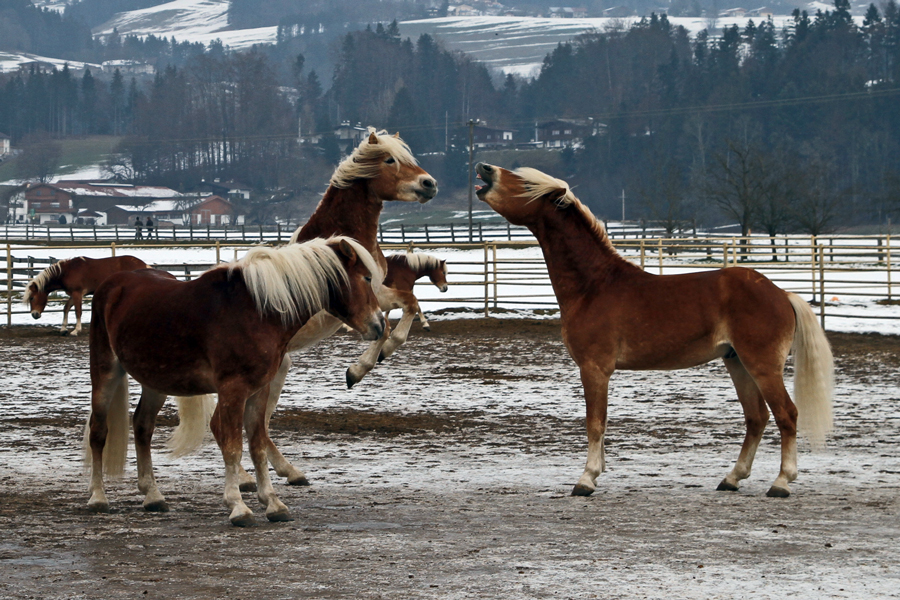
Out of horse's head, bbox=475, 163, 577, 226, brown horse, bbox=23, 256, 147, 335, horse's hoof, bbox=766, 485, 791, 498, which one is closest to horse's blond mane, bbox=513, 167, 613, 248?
horse's head, bbox=475, 163, 577, 226

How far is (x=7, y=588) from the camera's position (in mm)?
4270

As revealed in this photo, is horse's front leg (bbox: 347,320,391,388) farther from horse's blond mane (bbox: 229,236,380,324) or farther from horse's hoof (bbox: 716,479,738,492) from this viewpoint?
horse's hoof (bbox: 716,479,738,492)

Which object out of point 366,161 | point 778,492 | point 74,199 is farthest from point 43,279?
point 74,199

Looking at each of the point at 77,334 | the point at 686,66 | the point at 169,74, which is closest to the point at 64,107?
Answer: the point at 169,74

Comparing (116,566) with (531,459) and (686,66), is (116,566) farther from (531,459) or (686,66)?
(686,66)

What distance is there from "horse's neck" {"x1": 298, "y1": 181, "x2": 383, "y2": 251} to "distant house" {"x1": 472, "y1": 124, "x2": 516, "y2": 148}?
115 meters

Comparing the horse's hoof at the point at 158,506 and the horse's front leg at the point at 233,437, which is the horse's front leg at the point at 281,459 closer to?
the horse's hoof at the point at 158,506

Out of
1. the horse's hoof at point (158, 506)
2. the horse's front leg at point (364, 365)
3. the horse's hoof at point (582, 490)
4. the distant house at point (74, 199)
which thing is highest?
the distant house at point (74, 199)

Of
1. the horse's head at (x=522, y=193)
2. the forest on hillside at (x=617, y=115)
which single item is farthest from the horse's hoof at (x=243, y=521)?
the forest on hillside at (x=617, y=115)

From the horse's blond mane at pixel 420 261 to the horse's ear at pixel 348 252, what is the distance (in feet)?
40.2

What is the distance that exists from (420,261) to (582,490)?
12213 mm

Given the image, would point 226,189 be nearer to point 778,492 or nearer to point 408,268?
point 408,268

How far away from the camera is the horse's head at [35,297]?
58.0 ft

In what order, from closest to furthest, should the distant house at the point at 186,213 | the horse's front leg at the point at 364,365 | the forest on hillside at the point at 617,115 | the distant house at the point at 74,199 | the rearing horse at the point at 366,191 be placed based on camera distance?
1. the rearing horse at the point at 366,191
2. the horse's front leg at the point at 364,365
3. the forest on hillside at the point at 617,115
4. the distant house at the point at 186,213
5. the distant house at the point at 74,199
